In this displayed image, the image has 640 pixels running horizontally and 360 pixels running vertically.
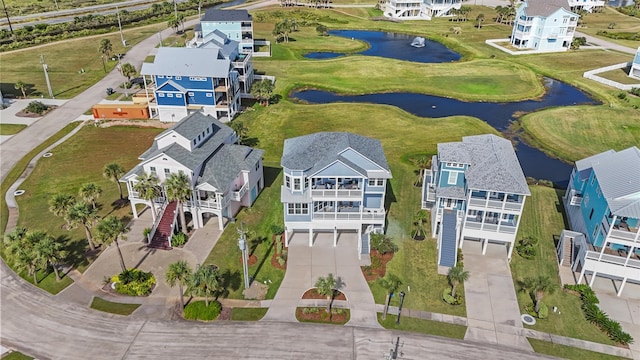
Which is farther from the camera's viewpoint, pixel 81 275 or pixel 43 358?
pixel 81 275

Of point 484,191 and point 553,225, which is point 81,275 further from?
point 553,225

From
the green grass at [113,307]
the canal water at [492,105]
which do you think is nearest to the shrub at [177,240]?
the green grass at [113,307]

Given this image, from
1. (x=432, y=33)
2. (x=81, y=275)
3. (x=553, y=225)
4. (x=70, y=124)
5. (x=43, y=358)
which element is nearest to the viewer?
(x=43, y=358)

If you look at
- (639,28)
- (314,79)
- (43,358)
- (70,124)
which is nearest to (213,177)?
(43,358)

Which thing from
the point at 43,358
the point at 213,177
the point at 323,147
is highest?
the point at 323,147

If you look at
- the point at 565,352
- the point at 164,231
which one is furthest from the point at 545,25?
the point at 164,231

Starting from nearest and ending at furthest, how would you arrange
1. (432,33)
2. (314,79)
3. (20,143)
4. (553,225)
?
(553,225) < (20,143) < (314,79) < (432,33)
